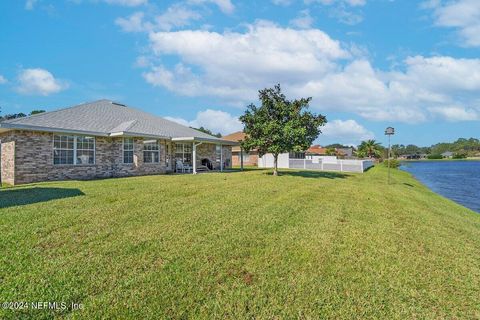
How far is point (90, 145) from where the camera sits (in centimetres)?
1562

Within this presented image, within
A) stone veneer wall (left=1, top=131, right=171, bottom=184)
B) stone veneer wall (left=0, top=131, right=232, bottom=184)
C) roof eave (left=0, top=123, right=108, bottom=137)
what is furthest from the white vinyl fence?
roof eave (left=0, top=123, right=108, bottom=137)

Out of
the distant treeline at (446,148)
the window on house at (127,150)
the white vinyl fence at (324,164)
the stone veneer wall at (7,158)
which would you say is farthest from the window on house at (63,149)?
the distant treeline at (446,148)

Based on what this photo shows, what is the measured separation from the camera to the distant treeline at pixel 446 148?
447 ft

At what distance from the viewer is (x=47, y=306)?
3.20m

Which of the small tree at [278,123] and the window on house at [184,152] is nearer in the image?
the small tree at [278,123]

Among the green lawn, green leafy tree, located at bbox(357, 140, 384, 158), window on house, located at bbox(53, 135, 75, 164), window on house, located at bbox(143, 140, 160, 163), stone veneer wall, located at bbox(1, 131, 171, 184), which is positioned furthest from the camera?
green leafy tree, located at bbox(357, 140, 384, 158)

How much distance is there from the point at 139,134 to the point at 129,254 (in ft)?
43.8

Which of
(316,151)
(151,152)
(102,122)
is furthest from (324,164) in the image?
(316,151)

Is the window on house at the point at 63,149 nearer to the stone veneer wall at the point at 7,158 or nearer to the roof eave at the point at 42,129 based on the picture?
the roof eave at the point at 42,129

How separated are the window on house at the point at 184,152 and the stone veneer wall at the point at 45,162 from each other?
4.71m

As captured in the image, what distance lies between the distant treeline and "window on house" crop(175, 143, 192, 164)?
135119 millimetres

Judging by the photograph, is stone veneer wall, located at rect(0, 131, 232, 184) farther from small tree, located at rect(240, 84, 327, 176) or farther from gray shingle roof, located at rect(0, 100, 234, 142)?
small tree, located at rect(240, 84, 327, 176)

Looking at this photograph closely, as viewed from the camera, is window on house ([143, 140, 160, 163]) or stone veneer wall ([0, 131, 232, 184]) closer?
stone veneer wall ([0, 131, 232, 184])

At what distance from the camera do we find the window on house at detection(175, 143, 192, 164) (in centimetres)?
2125
